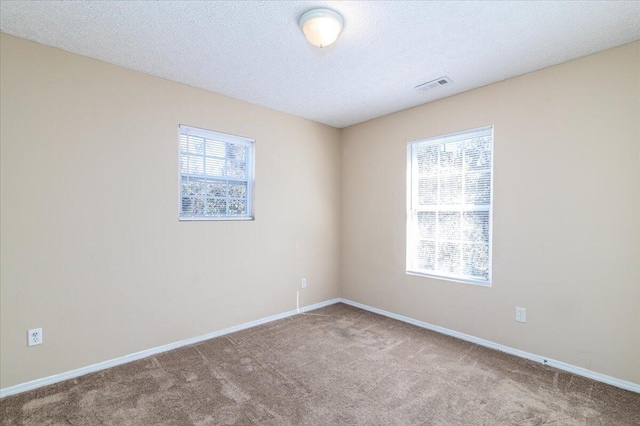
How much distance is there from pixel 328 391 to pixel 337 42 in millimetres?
2592

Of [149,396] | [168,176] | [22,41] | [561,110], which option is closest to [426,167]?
[561,110]

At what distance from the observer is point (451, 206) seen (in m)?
3.37

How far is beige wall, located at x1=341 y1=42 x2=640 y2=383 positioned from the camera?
231cm

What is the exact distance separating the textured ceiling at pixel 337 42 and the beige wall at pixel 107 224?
324 millimetres

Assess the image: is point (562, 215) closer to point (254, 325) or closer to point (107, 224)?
point (254, 325)

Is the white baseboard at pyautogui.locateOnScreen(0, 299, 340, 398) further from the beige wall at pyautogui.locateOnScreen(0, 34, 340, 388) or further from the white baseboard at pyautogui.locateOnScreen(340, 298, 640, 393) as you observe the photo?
the white baseboard at pyautogui.locateOnScreen(340, 298, 640, 393)

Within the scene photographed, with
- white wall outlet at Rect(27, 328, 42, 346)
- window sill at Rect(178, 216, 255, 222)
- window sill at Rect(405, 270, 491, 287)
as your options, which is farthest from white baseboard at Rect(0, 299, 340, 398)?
window sill at Rect(405, 270, 491, 287)

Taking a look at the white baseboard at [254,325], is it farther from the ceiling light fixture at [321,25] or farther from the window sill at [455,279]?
the ceiling light fixture at [321,25]

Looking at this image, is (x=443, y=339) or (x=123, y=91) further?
(x=443, y=339)

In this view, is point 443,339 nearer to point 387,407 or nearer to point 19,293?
point 387,407

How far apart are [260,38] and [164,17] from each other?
632 mm

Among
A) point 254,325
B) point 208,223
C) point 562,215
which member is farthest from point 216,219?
point 562,215

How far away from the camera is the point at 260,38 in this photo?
88.8 inches

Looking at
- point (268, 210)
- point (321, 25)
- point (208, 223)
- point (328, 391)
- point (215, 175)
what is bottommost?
point (328, 391)
